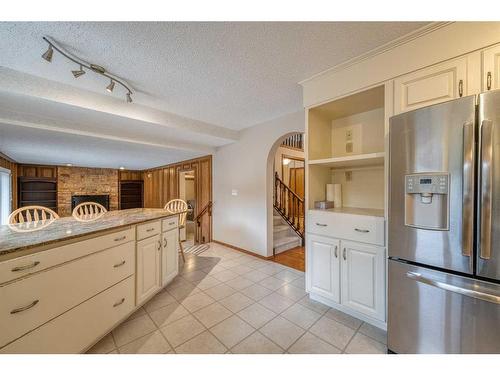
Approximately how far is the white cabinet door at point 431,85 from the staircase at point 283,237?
293 cm

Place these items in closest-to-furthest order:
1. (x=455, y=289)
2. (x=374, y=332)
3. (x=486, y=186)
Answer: (x=486, y=186), (x=455, y=289), (x=374, y=332)

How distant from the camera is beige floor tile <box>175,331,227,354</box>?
1.49m

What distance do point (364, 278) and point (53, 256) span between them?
7.77 feet

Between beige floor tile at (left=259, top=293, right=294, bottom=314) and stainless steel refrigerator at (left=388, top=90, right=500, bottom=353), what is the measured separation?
0.94 meters

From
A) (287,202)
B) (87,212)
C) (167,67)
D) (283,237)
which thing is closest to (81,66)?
(167,67)

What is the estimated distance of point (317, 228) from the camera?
2090mm

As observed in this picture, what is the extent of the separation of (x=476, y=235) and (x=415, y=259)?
344mm

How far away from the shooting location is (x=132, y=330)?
1720 millimetres

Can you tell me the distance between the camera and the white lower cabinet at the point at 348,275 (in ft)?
5.51

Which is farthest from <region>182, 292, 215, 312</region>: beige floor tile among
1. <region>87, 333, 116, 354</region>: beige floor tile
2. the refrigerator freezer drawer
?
the refrigerator freezer drawer

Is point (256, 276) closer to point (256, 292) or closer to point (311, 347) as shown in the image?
point (256, 292)

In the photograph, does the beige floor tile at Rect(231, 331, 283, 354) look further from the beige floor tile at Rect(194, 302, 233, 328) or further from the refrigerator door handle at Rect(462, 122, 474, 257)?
the refrigerator door handle at Rect(462, 122, 474, 257)
